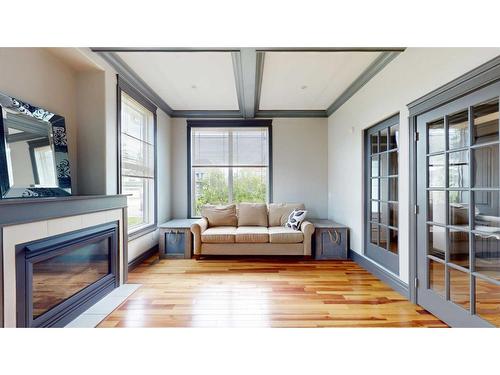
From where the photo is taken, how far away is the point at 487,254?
1724mm

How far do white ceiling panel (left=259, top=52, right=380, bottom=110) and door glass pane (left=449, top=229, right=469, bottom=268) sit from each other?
2000 millimetres

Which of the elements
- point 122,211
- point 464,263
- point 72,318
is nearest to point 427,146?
point 464,263

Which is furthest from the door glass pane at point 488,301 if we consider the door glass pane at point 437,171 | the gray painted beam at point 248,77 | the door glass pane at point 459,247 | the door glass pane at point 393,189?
the gray painted beam at point 248,77

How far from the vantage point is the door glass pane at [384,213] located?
304cm

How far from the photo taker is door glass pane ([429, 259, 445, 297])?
6.98ft

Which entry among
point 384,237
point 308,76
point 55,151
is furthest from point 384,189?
point 55,151

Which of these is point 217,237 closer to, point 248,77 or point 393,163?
point 248,77

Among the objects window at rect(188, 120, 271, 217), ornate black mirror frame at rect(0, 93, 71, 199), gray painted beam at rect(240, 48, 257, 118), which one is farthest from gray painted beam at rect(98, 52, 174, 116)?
gray painted beam at rect(240, 48, 257, 118)

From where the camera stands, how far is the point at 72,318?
208 cm

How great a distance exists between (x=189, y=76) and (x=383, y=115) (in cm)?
249

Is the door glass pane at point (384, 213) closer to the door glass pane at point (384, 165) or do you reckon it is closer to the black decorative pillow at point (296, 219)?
the door glass pane at point (384, 165)

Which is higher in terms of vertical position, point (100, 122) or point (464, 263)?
point (100, 122)
